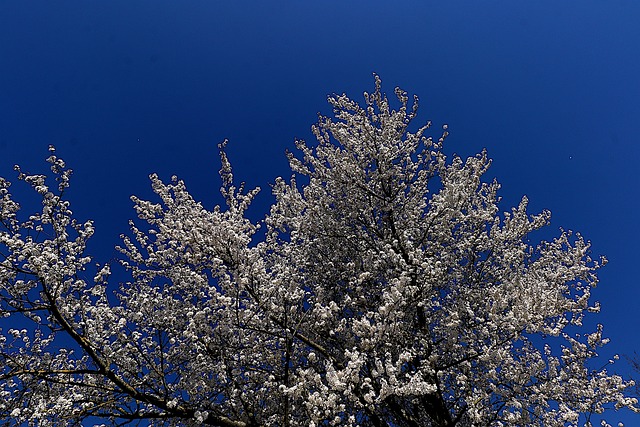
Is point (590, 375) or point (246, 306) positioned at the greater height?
point (246, 306)

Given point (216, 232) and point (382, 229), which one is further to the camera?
point (382, 229)

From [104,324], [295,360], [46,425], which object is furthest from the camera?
[295,360]

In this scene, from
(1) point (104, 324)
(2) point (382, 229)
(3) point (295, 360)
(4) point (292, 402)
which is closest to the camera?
(1) point (104, 324)

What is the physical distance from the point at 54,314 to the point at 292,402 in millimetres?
3748

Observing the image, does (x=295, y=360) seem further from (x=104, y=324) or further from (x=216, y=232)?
(x=104, y=324)

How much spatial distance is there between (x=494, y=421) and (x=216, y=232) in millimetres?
5267

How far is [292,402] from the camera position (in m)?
6.38

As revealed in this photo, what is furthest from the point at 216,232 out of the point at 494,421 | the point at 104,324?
the point at 494,421

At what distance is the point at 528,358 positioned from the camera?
7.34 metres

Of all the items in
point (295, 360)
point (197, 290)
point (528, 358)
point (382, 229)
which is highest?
point (382, 229)

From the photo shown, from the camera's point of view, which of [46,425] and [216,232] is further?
[216,232]

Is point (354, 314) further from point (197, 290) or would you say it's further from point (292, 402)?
point (197, 290)

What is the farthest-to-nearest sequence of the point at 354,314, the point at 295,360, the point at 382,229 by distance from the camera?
the point at 382,229, the point at 354,314, the point at 295,360

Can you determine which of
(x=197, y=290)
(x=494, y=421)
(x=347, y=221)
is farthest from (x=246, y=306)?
(x=494, y=421)
